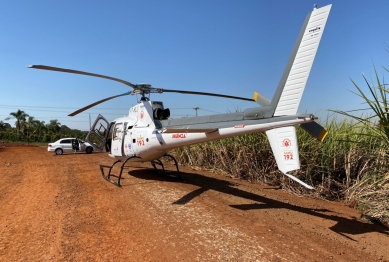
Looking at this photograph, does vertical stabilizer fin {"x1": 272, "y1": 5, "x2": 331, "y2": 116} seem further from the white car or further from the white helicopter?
the white car

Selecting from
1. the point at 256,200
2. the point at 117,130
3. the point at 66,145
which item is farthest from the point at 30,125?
the point at 256,200

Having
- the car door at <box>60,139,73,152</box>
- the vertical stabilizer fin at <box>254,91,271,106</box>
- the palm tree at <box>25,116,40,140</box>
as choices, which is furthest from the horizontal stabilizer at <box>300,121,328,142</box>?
the palm tree at <box>25,116,40,140</box>

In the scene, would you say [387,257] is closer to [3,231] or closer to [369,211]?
[369,211]

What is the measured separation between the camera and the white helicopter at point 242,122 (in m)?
5.01

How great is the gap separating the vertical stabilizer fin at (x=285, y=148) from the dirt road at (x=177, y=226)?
1.29 meters

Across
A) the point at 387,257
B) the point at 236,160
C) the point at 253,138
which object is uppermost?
the point at 253,138

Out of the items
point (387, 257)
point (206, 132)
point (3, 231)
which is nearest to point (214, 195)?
point (206, 132)

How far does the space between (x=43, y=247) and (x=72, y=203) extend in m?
2.52

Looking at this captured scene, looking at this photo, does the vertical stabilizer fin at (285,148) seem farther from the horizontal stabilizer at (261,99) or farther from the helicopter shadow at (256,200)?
the helicopter shadow at (256,200)

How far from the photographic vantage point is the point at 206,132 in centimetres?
692

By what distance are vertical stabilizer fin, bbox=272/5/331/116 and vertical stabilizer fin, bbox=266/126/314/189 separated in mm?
378

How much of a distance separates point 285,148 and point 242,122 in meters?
1.30

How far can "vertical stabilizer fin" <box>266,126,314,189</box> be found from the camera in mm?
5005

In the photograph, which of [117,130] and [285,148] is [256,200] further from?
[117,130]
